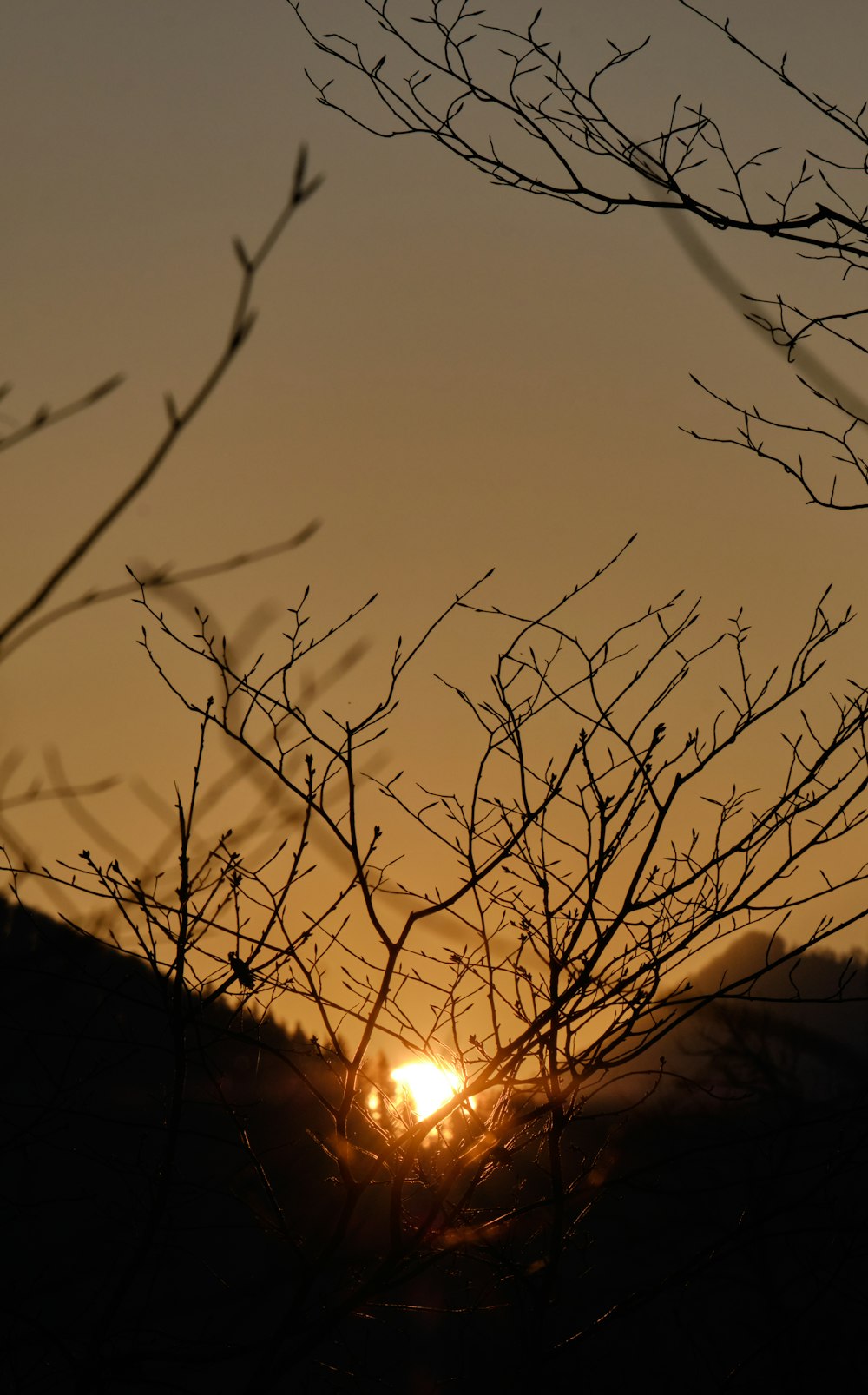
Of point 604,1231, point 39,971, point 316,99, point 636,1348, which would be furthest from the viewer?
point 604,1231

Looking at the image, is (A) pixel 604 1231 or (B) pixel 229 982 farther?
(A) pixel 604 1231

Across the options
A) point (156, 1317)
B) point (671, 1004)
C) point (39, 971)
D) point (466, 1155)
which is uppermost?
point (671, 1004)

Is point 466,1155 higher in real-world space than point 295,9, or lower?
lower

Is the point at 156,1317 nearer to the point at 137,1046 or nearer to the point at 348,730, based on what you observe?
the point at 137,1046

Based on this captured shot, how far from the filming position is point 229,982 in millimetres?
3248

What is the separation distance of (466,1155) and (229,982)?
895 millimetres

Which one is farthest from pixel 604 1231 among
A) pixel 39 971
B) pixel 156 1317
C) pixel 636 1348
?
pixel 39 971

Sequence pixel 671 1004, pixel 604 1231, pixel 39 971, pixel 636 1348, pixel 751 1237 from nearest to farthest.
Answer: pixel 39 971 → pixel 751 1237 → pixel 671 1004 → pixel 636 1348 → pixel 604 1231

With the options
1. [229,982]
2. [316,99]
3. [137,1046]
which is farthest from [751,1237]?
[316,99]

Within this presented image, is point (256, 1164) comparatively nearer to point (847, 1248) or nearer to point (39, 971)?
point (39, 971)

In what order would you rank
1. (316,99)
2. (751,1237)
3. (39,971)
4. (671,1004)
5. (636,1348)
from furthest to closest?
1. (636,1348)
2. (316,99)
3. (671,1004)
4. (751,1237)
5. (39,971)

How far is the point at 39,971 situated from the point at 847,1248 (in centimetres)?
252

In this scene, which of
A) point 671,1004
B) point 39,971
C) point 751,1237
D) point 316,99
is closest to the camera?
point 39,971

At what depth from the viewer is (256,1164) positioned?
3107 millimetres
